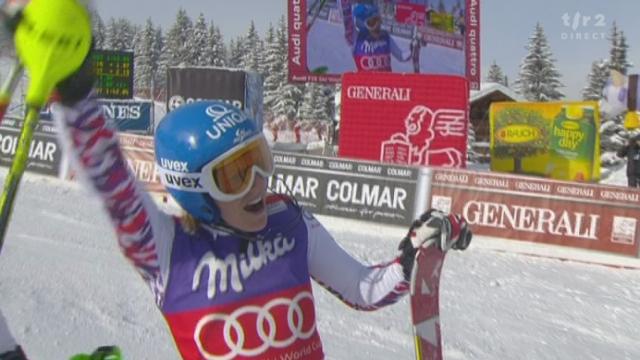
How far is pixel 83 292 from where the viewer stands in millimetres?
6281

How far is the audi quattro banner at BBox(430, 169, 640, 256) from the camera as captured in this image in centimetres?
999

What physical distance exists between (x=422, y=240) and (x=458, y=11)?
77.6 ft

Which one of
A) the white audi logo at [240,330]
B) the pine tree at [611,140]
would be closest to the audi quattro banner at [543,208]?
the white audi logo at [240,330]

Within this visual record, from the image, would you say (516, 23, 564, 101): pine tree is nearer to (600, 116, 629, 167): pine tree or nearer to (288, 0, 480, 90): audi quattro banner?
(600, 116, 629, 167): pine tree

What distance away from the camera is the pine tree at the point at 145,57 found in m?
83.1

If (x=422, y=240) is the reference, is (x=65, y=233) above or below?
below

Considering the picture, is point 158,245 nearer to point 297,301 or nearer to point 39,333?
point 297,301

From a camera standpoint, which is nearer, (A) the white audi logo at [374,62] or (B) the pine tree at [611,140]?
(A) the white audi logo at [374,62]

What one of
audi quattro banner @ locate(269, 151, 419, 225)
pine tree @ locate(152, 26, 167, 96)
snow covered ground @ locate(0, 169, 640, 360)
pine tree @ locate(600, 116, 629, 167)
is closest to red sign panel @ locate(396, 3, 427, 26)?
pine tree @ locate(600, 116, 629, 167)

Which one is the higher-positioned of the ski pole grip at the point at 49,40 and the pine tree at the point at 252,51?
the pine tree at the point at 252,51

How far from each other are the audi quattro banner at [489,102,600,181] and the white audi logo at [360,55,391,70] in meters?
6.35

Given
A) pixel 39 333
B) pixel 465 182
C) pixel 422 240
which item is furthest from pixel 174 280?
pixel 465 182

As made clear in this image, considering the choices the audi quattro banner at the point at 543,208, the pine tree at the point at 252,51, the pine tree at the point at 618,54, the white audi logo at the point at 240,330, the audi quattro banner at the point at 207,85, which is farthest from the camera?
the pine tree at the point at 252,51

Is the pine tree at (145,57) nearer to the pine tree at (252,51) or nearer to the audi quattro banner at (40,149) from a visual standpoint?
the pine tree at (252,51)
